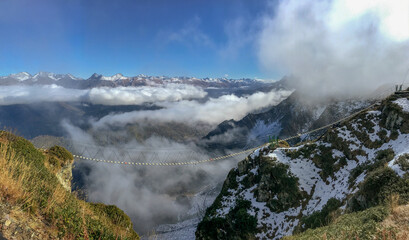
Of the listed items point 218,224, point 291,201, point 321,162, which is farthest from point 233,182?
point 321,162

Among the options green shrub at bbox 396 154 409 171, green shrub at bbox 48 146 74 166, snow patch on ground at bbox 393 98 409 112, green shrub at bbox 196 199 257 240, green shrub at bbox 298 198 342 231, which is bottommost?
green shrub at bbox 196 199 257 240

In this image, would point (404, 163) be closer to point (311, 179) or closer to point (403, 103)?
point (311, 179)

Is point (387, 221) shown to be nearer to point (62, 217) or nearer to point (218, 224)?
point (62, 217)

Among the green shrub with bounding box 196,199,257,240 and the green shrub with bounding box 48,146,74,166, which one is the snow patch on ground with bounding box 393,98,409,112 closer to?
the green shrub with bounding box 196,199,257,240

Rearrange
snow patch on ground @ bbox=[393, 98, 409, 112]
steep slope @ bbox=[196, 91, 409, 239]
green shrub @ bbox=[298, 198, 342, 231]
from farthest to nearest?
snow patch on ground @ bbox=[393, 98, 409, 112], steep slope @ bbox=[196, 91, 409, 239], green shrub @ bbox=[298, 198, 342, 231]

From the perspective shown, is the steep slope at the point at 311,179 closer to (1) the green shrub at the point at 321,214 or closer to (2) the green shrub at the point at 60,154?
(1) the green shrub at the point at 321,214

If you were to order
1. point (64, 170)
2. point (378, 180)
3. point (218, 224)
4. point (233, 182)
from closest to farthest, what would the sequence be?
point (378, 180) < point (64, 170) < point (218, 224) < point (233, 182)

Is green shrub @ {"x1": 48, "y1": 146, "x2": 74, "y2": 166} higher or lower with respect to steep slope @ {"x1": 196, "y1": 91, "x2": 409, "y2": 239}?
higher

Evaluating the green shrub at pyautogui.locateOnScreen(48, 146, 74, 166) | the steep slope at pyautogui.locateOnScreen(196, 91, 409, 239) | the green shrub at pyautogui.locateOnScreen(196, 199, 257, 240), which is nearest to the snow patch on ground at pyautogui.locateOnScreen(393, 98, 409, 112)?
the steep slope at pyautogui.locateOnScreen(196, 91, 409, 239)

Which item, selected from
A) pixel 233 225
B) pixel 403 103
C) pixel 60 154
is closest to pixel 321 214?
pixel 233 225
